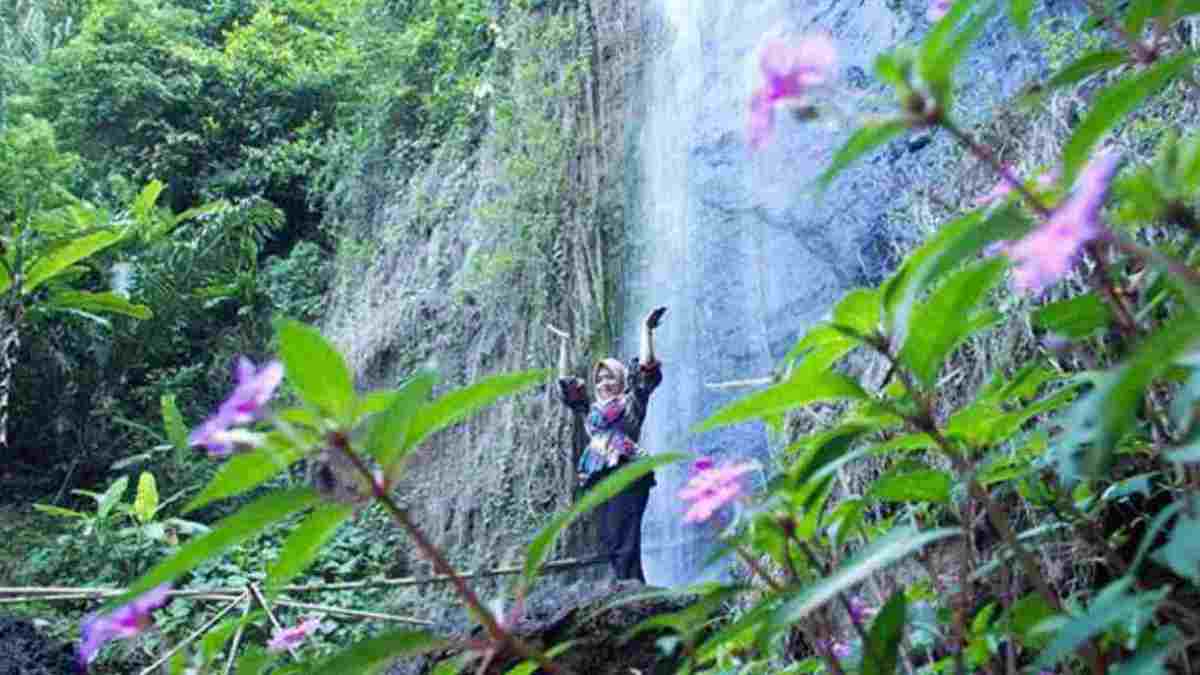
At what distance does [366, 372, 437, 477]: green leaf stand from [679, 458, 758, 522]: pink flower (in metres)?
0.16

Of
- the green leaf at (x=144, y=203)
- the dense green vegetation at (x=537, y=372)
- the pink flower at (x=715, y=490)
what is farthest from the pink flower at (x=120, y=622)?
the green leaf at (x=144, y=203)

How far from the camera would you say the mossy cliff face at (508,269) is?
13.8 ft

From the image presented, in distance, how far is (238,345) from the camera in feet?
19.0

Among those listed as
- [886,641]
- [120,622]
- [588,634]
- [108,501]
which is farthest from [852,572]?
[108,501]

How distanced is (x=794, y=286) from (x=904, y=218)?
40.2 inches

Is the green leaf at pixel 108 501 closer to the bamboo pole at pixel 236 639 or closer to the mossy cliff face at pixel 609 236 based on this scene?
the mossy cliff face at pixel 609 236

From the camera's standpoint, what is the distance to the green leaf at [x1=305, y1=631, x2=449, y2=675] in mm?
534

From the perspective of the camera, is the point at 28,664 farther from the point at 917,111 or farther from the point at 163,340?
the point at 163,340

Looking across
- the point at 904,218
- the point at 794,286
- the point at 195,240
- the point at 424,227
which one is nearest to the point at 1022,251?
the point at 904,218

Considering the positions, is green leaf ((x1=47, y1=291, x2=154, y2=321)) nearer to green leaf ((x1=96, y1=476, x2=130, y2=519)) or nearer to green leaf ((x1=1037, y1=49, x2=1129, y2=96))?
green leaf ((x1=96, y1=476, x2=130, y2=519))

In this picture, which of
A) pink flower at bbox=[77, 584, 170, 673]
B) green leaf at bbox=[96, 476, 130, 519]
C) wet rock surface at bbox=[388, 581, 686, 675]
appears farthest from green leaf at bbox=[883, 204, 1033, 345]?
green leaf at bbox=[96, 476, 130, 519]

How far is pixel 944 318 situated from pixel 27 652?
6.37 feet

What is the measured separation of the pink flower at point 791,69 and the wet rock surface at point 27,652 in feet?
5.99

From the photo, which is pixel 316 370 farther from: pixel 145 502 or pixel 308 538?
pixel 145 502
